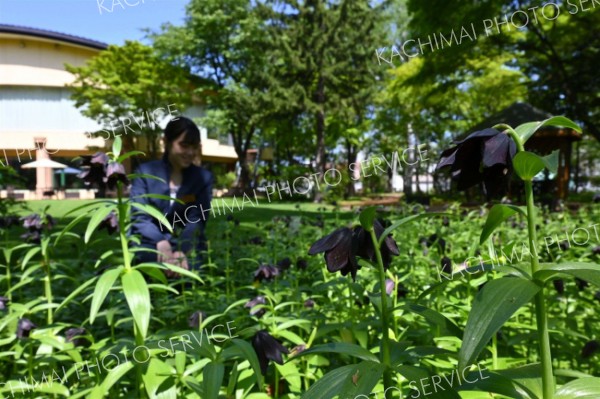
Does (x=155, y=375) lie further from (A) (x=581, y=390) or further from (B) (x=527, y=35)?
(B) (x=527, y=35)

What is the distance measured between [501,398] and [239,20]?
1127 inches

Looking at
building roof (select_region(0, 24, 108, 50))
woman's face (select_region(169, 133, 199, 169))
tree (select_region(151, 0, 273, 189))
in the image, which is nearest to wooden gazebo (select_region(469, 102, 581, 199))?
woman's face (select_region(169, 133, 199, 169))

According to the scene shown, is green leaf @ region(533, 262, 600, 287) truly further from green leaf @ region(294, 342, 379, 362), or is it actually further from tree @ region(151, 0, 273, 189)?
tree @ region(151, 0, 273, 189)

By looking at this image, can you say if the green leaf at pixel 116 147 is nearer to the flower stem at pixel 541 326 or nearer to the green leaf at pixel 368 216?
the green leaf at pixel 368 216

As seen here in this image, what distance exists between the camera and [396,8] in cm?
3017

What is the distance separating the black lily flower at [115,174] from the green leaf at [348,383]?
1.06 metres

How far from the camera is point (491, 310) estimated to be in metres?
0.65

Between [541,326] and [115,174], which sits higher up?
[115,174]

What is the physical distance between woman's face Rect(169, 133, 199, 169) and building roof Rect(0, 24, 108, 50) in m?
29.9

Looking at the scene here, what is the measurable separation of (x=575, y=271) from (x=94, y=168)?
4.95 feet

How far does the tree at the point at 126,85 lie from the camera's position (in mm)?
21938

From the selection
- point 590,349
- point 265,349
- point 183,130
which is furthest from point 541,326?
point 183,130

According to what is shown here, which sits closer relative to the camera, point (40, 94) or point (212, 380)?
point (212, 380)

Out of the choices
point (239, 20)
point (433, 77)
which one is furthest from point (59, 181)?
point (433, 77)
